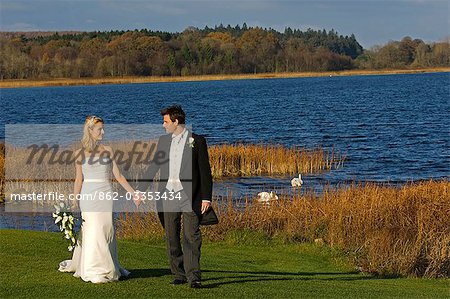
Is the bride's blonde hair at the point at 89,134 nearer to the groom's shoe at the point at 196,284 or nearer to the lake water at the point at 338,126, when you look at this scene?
the groom's shoe at the point at 196,284

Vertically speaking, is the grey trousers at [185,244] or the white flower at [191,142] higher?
the white flower at [191,142]

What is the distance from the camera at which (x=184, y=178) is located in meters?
11.3

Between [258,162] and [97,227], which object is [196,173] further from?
[258,162]

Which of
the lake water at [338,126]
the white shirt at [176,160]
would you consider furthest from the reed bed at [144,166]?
the white shirt at [176,160]

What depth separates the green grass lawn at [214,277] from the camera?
1164cm

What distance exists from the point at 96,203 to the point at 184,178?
1431 millimetres

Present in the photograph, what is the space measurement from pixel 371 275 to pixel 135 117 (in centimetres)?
5733

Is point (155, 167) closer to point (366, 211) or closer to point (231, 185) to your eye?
point (366, 211)

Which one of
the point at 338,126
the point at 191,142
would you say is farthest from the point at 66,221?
the point at 338,126

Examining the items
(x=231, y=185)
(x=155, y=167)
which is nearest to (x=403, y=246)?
(x=155, y=167)

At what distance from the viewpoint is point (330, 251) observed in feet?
60.6

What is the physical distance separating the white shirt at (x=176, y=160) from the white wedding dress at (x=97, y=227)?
3.28 ft

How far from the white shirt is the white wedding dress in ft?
3.28

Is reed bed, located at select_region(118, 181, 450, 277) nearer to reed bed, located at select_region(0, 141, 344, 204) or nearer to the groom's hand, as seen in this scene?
the groom's hand
